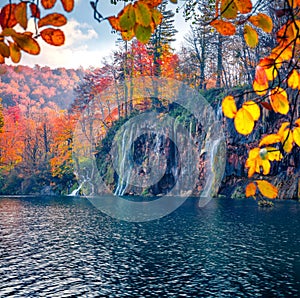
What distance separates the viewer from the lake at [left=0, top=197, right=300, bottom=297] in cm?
1498

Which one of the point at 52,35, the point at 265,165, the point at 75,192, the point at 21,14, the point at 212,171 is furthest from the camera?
the point at 75,192

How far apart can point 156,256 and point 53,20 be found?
19431 millimetres

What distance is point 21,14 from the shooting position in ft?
5.21

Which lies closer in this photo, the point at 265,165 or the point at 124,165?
the point at 265,165

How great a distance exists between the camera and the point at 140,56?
58594 mm

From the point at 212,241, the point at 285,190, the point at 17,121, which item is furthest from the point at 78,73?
the point at 212,241

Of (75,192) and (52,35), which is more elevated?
(52,35)

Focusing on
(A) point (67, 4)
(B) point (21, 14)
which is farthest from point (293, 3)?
→ (B) point (21, 14)

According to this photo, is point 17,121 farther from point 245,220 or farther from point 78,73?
point 78,73

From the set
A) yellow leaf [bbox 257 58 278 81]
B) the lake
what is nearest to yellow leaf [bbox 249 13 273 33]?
yellow leaf [bbox 257 58 278 81]

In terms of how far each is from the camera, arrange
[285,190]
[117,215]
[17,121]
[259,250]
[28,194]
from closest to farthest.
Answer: [259,250] → [117,215] → [285,190] → [28,194] → [17,121]

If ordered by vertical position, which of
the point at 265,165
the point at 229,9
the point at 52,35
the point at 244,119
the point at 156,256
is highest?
the point at 229,9

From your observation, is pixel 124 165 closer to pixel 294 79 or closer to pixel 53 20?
pixel 294 79

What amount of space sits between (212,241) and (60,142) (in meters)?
49.1
